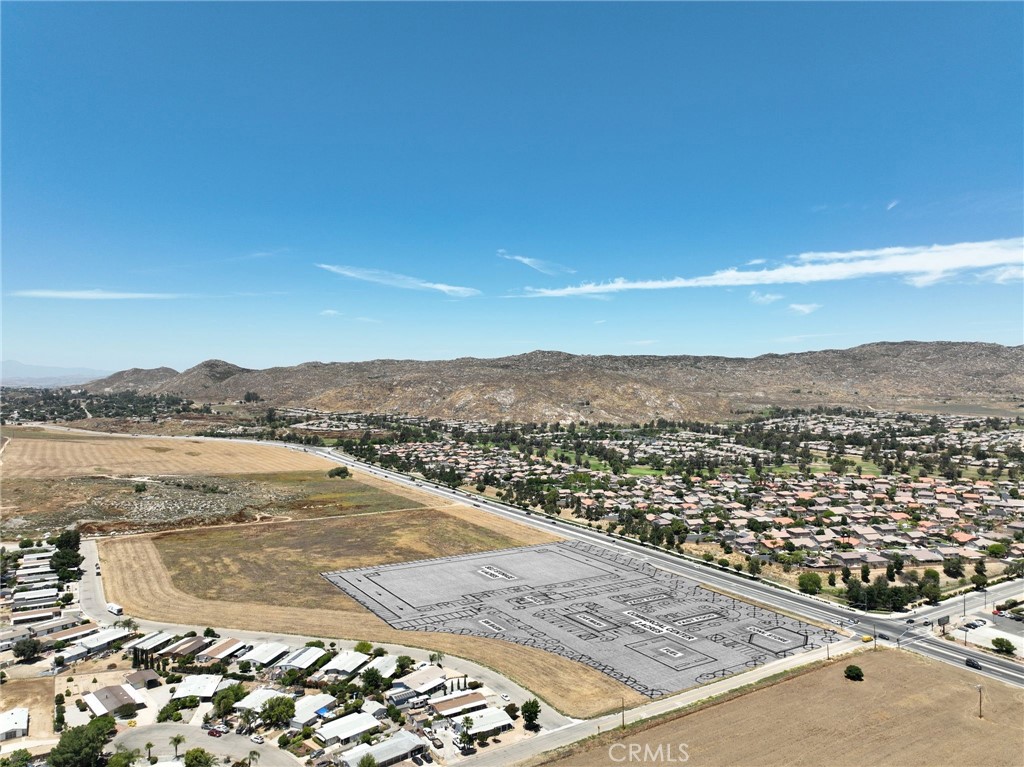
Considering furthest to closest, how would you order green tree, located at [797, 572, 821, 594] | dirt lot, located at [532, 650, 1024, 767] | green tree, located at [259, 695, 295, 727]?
green tree, located at [797, 572, 821, 594]
green tree, located at [259, 695, 295, 727]
dirt lot, located at [532, 650, 1024, 767]

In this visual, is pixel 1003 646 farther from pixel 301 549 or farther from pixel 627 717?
pixel 301 549

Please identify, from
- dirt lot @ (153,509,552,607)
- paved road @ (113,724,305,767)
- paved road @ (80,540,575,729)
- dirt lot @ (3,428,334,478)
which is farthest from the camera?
dirt lot @ (3,428,334,478)

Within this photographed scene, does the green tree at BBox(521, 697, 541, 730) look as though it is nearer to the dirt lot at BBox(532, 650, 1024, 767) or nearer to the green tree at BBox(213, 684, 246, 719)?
the dirt lot at BBox(532, 650, 1024, 767)

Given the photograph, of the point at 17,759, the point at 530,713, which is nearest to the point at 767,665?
the point at 530,713

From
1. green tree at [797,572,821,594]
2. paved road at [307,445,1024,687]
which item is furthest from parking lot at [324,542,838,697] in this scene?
green tree at [797,572,821,594]

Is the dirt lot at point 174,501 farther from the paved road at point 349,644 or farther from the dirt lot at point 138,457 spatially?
the paved road at point 349,644

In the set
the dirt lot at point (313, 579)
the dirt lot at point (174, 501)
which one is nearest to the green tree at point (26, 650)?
the dirt lot at point (313, 579)

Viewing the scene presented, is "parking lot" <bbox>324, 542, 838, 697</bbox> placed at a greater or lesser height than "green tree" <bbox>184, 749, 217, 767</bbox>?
lesser

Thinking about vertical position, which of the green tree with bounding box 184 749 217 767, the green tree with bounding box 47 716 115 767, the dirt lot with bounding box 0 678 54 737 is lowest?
the dirt lot with bounding box 0 678 54 737
